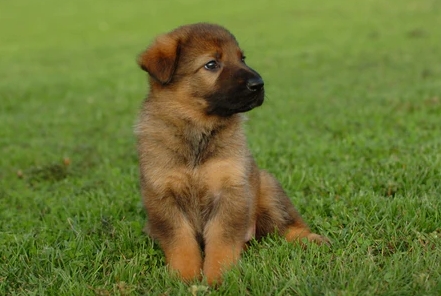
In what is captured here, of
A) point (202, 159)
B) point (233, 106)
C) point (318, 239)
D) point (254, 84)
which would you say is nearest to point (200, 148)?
point (202, 159)

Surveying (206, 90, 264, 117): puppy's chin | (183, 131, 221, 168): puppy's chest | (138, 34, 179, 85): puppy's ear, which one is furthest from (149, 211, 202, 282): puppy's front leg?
(138, 34, 179, 85): puppy's ear

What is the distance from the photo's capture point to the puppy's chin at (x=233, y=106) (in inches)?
169

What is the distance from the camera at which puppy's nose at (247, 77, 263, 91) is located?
4.27m

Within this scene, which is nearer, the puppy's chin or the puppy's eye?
the puppy's chin

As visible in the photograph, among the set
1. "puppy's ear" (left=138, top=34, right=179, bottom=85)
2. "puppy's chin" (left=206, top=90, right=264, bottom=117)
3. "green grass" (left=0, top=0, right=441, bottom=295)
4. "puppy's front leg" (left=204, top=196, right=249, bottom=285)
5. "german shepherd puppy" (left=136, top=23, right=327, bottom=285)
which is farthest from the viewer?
"puppy's ear" (left=138, top=34, right=179, bottom=85)

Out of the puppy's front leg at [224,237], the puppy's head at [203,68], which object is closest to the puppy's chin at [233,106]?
the puppy's head at [203,68]

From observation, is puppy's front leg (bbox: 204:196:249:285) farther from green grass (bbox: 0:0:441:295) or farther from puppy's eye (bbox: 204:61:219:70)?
puppy's eye (bbox: 204:61:219:70)

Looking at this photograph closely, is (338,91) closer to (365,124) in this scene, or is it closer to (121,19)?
(365,124)

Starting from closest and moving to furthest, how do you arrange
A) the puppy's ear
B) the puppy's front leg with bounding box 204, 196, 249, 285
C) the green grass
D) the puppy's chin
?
the green grass
the puppy's front leg with bounding box 204, 196, 249, 285
the puppy's chin
the puppy's ear

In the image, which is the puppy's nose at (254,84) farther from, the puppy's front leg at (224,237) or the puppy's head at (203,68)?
the puppy's front leg at (224,237)

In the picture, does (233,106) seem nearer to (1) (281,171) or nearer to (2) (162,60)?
(2) (162,60)

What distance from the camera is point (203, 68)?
4484 mm

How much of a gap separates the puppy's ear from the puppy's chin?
14.9 inches

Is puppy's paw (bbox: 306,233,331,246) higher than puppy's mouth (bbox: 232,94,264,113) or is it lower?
lower
